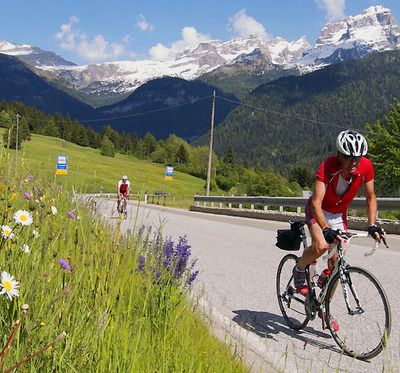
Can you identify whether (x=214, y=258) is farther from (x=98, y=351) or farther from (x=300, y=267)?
(x=98, y=351)

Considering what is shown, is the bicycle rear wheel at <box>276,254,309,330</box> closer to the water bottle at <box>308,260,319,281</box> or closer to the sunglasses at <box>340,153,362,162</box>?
the water bottle at <box>308,260,319,281</box>

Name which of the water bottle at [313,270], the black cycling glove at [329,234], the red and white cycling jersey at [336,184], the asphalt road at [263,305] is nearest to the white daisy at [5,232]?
the asphalt road at [263,305]

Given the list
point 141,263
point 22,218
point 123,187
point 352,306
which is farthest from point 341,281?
point 123,187

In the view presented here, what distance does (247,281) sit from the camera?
6.75 m

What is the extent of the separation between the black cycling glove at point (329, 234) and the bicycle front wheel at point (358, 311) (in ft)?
1.12

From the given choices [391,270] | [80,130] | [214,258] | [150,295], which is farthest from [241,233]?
[80,130]

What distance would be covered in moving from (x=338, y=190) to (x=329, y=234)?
498mm

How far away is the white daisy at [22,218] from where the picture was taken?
2.48 m

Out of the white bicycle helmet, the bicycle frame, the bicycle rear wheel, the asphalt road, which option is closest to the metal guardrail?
the asphalt road

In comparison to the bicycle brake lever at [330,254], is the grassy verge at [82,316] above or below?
below

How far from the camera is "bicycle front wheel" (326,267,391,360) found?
3787mm

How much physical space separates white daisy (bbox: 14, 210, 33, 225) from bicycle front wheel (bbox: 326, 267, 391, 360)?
8.86ft

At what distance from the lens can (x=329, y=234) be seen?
3.93 m

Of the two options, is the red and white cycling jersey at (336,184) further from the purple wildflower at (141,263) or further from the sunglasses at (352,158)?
the purple wildflower at (141,263)
